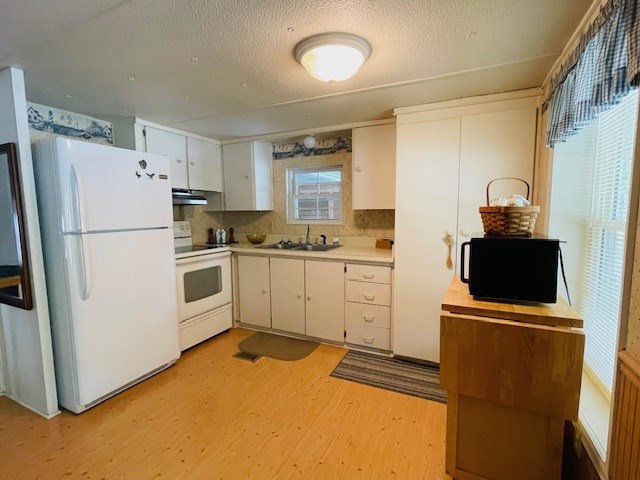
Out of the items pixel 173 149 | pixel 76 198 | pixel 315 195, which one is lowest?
pixel 76 198

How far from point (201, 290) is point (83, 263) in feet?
4.12

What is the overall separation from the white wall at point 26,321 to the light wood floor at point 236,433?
0.44ft

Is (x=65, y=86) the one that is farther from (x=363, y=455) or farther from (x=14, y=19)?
(x=363, y=455)

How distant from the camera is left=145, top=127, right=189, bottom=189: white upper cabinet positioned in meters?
3.04

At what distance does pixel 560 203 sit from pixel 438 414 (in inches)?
63.1

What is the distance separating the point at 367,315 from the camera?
2963 mm

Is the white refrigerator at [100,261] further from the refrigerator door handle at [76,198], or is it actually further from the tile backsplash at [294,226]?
the tile backsplash at [294,226]

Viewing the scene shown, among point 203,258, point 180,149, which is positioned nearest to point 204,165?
point 180,149

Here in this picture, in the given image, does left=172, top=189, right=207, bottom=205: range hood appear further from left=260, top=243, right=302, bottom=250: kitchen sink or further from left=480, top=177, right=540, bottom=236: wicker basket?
left=480, top=177, right=540, bottom=236: wicker basket

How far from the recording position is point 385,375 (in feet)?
8.51

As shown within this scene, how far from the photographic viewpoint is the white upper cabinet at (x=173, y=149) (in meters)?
3.04

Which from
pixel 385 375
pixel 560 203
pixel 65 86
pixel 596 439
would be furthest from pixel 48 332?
pixel 560 203

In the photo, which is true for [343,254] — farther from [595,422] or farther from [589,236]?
[595,422]

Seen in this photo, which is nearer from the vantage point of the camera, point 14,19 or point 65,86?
point 14,19
